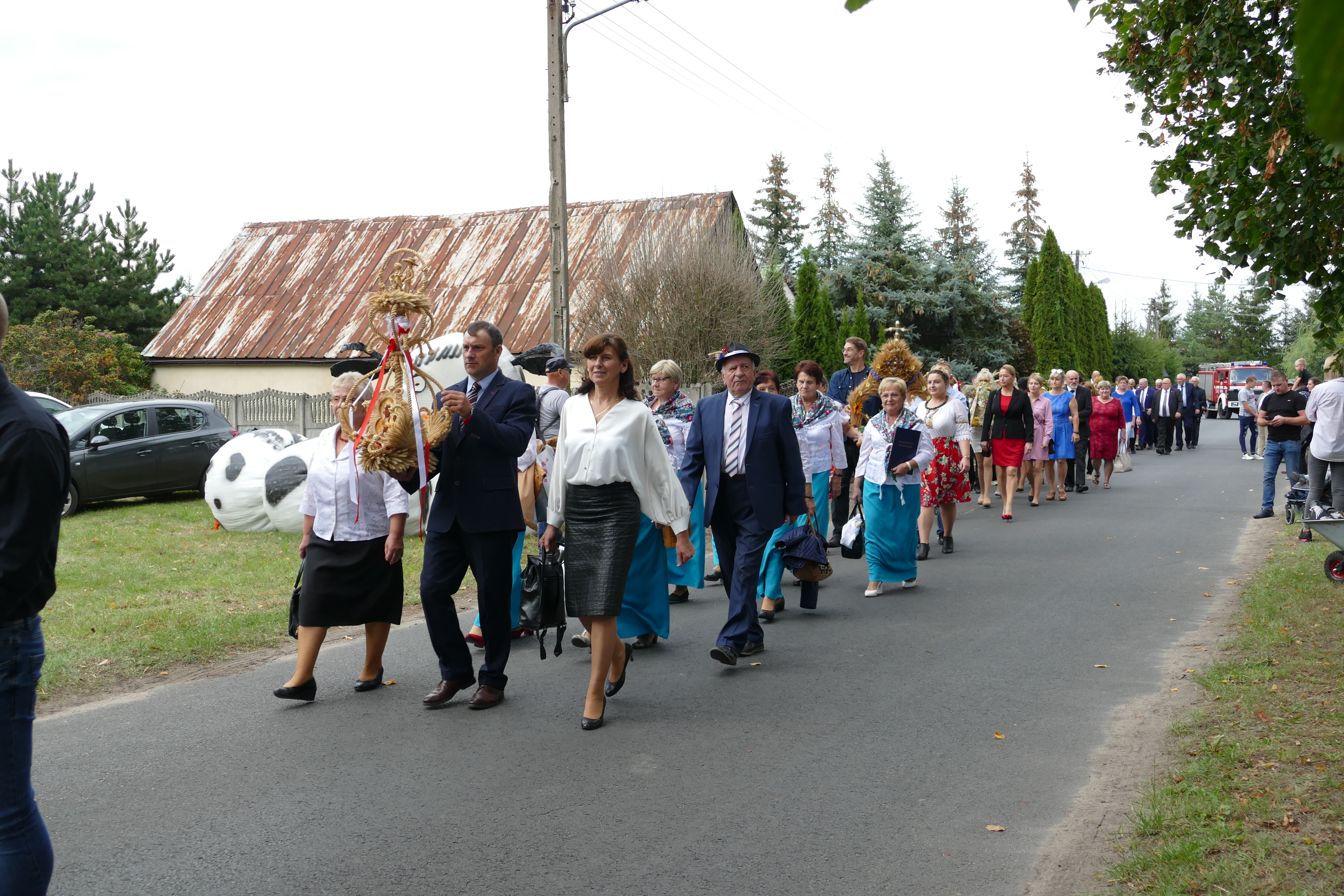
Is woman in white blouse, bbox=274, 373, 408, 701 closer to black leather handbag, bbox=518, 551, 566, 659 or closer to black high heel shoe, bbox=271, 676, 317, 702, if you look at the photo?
black high heel shoe, bbox=271, 676, 317, 702

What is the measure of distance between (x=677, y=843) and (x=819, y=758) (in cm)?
118

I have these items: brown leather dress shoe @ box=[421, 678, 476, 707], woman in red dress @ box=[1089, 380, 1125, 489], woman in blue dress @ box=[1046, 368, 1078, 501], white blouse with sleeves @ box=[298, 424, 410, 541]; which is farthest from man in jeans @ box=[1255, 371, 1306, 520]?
white blouse with sleeves @ box=[298, 424, 410, 541]

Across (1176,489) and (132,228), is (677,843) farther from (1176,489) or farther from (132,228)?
(132,228)

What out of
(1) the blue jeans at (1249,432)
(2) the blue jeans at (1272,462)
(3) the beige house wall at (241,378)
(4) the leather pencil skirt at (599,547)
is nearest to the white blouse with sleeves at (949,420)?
(2) the blue jeans at (1272,462)

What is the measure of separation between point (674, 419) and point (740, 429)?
2.13m

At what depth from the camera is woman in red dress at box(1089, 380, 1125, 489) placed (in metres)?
19.3

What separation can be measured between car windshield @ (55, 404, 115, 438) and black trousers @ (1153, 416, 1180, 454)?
2507 cm

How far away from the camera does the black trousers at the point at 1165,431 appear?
28.5 m

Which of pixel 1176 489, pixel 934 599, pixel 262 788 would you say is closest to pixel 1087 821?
pixel 262 788

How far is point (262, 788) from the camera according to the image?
475 cm

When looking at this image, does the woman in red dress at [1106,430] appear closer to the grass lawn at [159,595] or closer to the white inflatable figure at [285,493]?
the white inflatable figure at [285,493]

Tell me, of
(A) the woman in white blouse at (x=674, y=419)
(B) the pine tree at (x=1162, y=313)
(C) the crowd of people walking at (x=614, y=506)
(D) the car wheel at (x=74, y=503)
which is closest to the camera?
(C) the crowd of people walking at (x=614, y=506)

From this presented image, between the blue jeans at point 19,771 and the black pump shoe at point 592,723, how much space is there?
115 inches

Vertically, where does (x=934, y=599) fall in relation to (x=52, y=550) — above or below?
below
